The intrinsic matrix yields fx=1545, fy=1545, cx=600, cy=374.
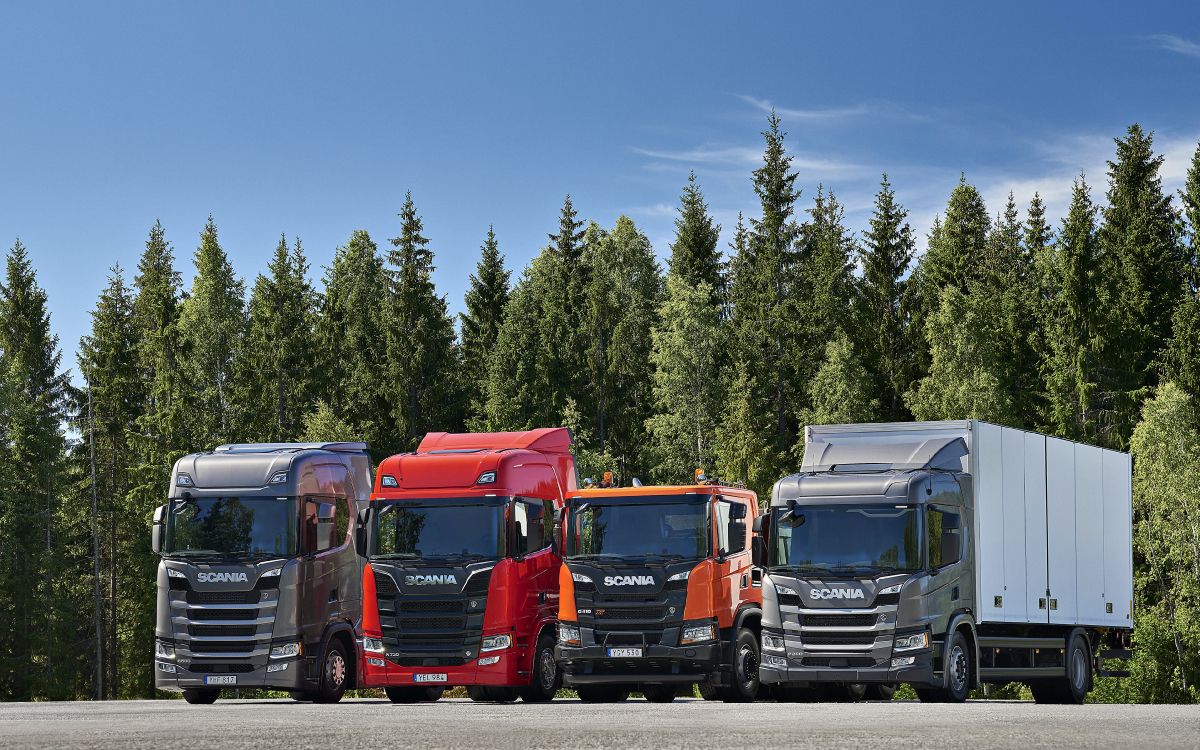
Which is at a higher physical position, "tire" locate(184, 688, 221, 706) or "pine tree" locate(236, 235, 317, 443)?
"pine tree" locate(236, 235, 317, 443)

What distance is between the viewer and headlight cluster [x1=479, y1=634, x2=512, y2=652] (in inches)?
885

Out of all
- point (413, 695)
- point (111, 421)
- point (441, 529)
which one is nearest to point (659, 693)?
point (413, 695)

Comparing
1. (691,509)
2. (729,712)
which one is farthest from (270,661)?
(729,712)

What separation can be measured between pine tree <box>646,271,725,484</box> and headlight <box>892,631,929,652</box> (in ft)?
156

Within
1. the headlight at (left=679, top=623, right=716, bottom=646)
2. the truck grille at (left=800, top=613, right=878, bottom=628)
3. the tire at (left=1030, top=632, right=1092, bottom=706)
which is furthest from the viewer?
the tire at (left=1030, top=632, right=1092, bottom=706)

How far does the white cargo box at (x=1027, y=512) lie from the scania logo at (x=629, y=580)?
2755 mm

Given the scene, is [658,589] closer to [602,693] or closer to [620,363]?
[602,693]

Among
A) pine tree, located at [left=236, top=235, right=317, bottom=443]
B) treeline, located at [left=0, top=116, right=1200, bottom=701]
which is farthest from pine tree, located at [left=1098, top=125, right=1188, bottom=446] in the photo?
pine tree, located at [left=236, top=235, right=317, bottom=443]

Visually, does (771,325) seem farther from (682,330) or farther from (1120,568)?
(1120,568)

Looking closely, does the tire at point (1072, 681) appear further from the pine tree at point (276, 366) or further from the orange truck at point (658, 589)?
the pine tree at point (276, 366)

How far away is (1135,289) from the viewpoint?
63.5 m

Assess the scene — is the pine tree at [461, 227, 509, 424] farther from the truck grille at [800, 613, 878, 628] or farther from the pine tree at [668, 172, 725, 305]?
the truck grille at [800, 613, 878, 628]

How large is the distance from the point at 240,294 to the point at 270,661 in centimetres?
6071

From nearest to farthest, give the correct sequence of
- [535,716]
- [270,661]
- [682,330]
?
[535,716] < [270,661] < [682,330]
